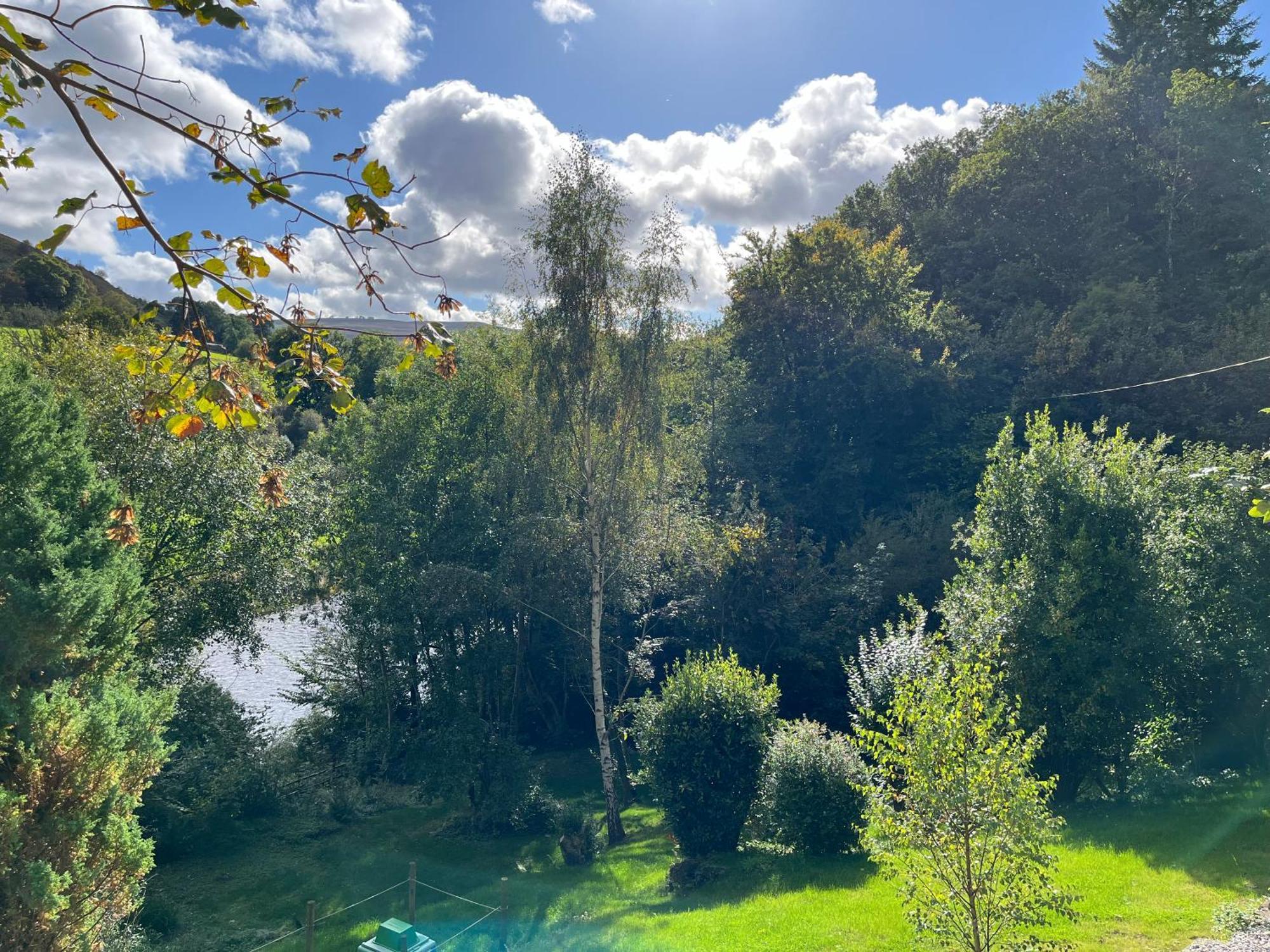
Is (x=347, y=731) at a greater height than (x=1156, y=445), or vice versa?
(x=1156, y=445)

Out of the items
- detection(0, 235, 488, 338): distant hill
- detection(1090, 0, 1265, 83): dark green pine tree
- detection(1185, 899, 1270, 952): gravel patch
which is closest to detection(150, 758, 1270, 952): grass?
detection(1185, 899, 1270, 952): gravel patch

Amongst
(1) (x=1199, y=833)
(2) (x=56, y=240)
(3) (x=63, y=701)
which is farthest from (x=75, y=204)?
(1) (x=1199, y=833)

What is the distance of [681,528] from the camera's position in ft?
62.7

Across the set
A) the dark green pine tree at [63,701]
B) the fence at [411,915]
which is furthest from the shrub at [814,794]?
the dark green pine tree at [63,701]

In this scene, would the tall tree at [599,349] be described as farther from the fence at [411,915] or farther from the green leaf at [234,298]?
the green leaf at [234,298]

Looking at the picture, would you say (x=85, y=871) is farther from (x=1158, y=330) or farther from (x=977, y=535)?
(x=1158, y=330)

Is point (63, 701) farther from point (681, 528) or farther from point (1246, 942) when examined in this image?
point (1246, 942)

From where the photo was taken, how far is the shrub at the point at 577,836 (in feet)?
50.3

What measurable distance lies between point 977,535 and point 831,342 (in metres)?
A: 14.4

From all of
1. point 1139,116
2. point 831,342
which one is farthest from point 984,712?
point 1139,116

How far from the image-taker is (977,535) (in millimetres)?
15523

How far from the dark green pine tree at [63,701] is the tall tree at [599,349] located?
845 centimetres

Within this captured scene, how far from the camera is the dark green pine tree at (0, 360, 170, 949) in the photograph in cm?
940

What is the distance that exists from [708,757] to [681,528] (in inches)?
253
